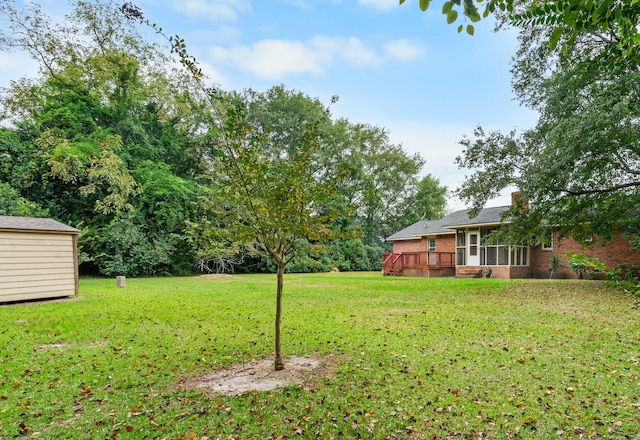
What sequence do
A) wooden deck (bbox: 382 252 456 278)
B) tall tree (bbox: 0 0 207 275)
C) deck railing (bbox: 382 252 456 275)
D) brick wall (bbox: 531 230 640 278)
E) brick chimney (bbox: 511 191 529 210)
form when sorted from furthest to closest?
deck railing (bbox: 382 252 456 275)
wooden deck (bbox: 382 252 456 278)
tall tree (bbox: 0 0 207 275)
brick wall (bbox: 531 230 640 278)
brick chimney (bbox: 511 191 529 210)

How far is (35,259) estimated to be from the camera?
33.3 ft

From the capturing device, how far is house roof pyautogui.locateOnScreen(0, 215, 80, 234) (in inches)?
376

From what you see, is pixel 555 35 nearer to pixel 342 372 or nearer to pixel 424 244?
pixel 342 372

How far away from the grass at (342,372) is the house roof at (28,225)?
2147 millimetres

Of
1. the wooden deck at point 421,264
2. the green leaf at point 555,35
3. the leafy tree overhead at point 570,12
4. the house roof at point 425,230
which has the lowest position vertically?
the wooden deck at point 421,264

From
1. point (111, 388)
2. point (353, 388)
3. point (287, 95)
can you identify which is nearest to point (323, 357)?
point (353, 388)

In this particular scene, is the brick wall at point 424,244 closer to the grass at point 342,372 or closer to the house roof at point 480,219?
the house roof at point 480,219

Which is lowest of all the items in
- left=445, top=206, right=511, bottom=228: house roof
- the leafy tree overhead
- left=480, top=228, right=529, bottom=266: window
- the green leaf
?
left=480, top=228, right=529, bottom=266: window

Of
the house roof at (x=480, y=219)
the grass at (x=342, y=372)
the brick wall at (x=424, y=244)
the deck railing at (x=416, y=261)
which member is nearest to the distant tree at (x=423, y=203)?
the brick wall at (x=424, y=244)

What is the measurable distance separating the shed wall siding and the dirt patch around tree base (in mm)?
8512

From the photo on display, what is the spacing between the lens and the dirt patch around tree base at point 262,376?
422cm

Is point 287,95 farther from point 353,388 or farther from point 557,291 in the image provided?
point 353,388

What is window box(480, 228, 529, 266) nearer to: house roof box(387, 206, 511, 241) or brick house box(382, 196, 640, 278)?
brick house box(382, 196, 640, 278)

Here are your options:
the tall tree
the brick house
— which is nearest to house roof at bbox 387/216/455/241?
the brick house
